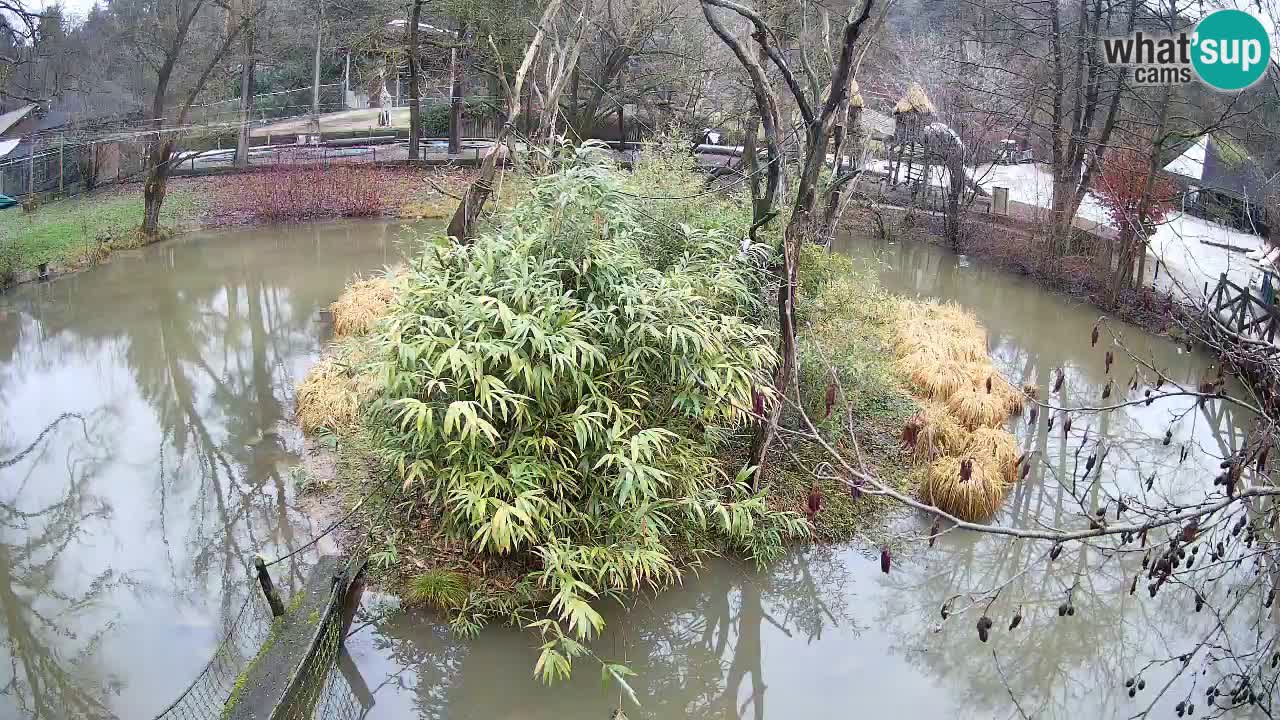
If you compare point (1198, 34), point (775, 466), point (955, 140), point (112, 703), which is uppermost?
point (1198, 34)

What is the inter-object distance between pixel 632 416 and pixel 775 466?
1560 mm

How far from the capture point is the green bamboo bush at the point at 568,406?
15.8 ft

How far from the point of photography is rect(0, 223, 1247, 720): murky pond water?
4773 millimetres

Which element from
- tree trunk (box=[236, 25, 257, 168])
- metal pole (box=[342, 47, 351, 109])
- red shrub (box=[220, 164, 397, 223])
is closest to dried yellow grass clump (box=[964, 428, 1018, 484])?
red shrub (box=[220, 164, 397, 223])

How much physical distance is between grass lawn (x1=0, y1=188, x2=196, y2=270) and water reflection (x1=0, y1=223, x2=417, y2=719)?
61cm

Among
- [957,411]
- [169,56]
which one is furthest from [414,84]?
[957,411]

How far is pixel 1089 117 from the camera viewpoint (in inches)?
481

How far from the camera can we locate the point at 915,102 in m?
15.5

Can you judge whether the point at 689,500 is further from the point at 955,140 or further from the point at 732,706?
the point at 955,140

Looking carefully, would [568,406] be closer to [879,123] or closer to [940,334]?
[940,334]

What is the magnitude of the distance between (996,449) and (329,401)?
4.93 metres

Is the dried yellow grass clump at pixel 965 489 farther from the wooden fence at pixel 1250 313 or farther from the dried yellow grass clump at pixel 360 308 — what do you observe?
the dried yellow grass clump at pixel 360 308

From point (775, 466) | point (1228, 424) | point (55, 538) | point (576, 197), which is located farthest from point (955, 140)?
point (55, 538)

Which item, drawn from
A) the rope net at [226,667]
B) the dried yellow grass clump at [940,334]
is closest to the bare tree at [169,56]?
the rope net at [226,667]
